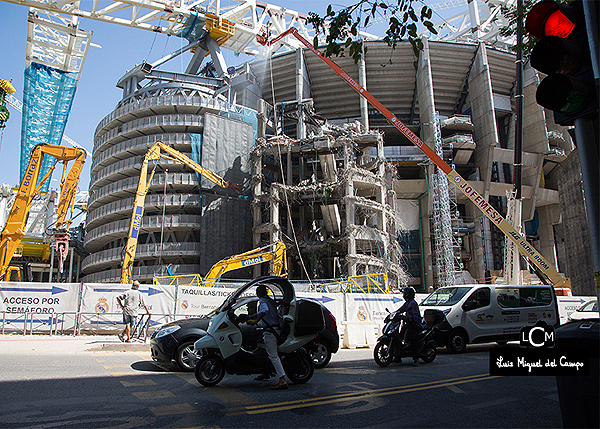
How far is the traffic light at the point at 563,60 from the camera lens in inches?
130

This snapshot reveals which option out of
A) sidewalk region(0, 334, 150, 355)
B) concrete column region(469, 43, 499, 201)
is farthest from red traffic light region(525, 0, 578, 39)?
concrete column region(469, 43, 499, 201)

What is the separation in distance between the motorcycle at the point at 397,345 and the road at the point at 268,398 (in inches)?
9.8

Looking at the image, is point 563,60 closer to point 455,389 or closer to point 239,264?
point 455,389

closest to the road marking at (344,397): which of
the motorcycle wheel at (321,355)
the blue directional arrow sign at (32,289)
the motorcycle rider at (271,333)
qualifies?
the motorcycle rider at (271,333)

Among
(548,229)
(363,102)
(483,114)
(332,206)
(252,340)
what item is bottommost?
(252,340)

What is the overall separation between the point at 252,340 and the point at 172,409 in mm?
1973

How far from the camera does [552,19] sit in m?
3.54

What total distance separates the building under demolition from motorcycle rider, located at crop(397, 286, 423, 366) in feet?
92.3

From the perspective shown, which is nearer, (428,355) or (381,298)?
(428,355)

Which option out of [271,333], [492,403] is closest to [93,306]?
[271,333]

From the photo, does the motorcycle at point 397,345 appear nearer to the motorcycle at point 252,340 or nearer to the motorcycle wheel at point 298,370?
the motorcycle at point 252,340

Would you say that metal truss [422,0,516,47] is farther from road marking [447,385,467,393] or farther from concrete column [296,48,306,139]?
road marking [447,385,467,393]

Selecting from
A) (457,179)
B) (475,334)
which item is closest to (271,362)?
(475,334)

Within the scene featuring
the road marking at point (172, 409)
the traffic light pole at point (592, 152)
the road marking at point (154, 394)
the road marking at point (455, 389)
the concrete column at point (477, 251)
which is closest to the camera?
the traffic light pole at point (592, 152)
